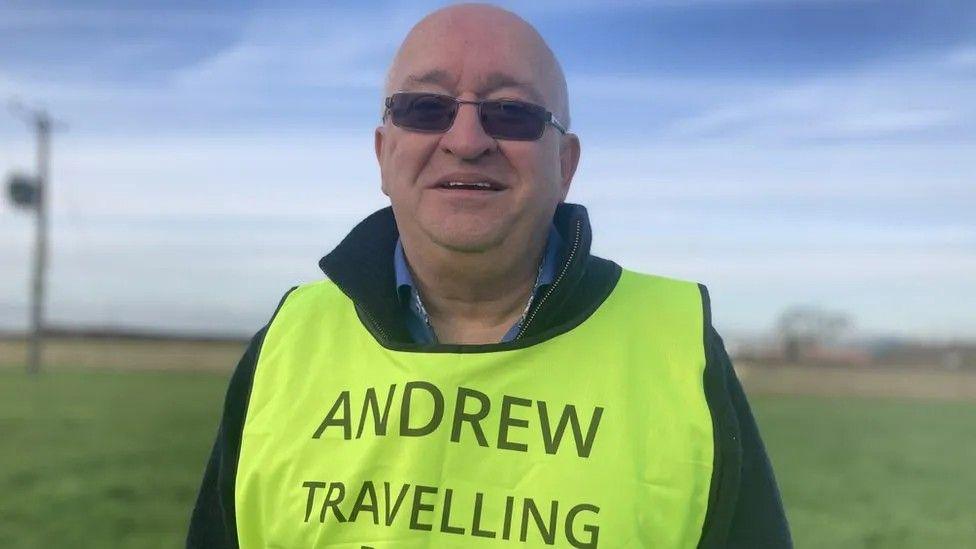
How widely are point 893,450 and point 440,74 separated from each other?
26.9ft

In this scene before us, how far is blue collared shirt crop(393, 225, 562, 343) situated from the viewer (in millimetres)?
1628

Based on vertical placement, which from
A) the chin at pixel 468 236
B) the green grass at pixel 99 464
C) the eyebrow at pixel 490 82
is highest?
the eyebrow at pixel 490 82

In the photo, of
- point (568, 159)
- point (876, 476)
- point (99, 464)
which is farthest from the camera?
point (876, 476)

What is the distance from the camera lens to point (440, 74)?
156 centimetres

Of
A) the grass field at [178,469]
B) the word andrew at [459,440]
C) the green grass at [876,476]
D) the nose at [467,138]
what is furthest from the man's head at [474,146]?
the grass field at [178,469]

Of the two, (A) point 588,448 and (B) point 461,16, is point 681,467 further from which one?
(B) point 461,16

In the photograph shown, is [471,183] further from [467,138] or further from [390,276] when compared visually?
[390,276]

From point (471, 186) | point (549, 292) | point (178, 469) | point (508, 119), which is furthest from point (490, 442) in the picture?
point (178, 469)

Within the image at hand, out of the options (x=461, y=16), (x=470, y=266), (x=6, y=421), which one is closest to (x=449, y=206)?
(x=470, y=266)

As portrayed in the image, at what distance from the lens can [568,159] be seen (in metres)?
1.73

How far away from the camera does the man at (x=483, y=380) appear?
144cm

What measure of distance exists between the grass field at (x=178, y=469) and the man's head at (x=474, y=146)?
12.6 ft

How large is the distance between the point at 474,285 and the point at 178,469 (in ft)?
17.2

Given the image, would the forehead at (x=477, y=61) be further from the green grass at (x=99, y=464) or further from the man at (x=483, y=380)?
the green grass at (x=99, y=464)
